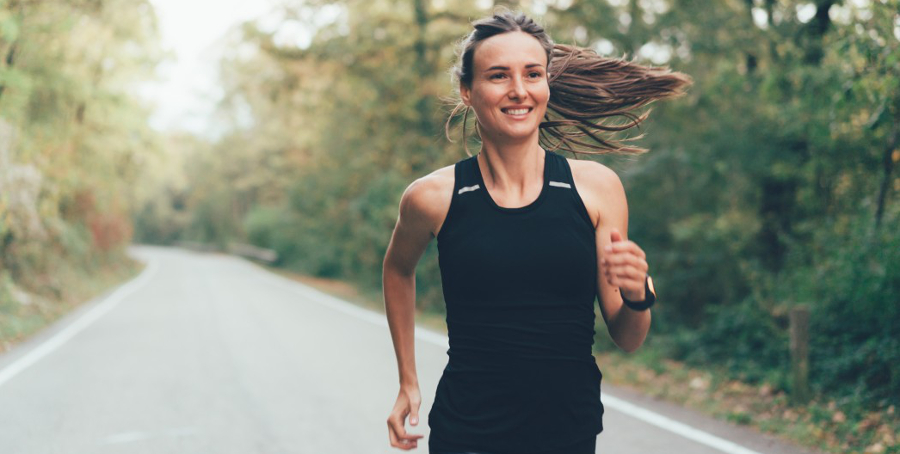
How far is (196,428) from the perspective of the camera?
662cm

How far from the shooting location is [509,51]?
90.0 inches

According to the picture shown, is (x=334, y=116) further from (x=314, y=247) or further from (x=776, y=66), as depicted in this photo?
(x=776, y=66)

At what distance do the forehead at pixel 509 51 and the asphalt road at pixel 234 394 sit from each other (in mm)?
4165

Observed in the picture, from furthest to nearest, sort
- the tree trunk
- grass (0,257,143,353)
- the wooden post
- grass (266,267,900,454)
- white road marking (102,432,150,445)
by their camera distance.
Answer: grass (0,257,143,353) < the tree trunk < the wooden post < white road marking (102,432,150,445) < grass (266,267,900,454)

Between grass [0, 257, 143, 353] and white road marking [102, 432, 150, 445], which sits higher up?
white road marking [102, 432, 150, 445]

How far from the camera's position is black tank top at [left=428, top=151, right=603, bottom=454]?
2215 mm

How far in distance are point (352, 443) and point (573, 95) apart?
4.09 meters

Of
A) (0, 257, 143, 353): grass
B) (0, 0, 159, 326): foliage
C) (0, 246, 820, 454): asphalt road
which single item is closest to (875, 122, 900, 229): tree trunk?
(0, 246, 820, 454): asphalt road

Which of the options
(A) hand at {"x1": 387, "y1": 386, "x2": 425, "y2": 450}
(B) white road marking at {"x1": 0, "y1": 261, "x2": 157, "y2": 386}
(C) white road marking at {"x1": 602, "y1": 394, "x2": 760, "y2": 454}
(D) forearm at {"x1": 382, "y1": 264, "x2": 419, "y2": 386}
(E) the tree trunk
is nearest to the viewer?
(A) hand at {"x1": 387, "y1": 386, "x2": 425, "y2": 450}

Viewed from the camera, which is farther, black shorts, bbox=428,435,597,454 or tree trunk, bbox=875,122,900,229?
tree trunk, bbox=875,122,900,229

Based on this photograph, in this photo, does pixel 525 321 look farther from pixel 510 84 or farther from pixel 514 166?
pixel 510 84

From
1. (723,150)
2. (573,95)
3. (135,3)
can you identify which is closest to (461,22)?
(135,3)

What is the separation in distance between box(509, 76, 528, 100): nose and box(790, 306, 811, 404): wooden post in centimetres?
575

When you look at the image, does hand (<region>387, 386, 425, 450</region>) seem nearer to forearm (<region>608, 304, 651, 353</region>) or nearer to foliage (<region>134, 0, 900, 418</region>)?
forearm (<region>608, 304, 651, 353</region>)
